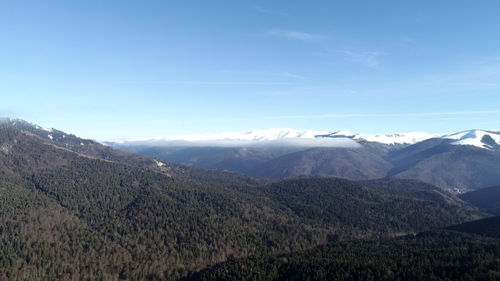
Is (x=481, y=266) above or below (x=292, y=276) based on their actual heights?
above

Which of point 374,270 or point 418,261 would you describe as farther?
point 418,261

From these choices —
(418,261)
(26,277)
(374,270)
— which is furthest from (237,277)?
(26,277)

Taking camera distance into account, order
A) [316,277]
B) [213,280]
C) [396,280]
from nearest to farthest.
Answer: [396,280]
[316,277]
[213,280]

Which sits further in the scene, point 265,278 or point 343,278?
point 265,278

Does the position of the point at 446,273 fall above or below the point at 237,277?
above

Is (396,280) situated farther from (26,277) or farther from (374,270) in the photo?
(26,277)

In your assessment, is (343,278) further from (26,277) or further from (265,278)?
(26,277)

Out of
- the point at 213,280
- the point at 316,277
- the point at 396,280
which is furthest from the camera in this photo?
the point at 213,280

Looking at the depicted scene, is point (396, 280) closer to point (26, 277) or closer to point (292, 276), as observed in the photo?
point (292, 276)

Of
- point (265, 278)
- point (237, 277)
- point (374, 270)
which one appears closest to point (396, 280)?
point (374, 270)
